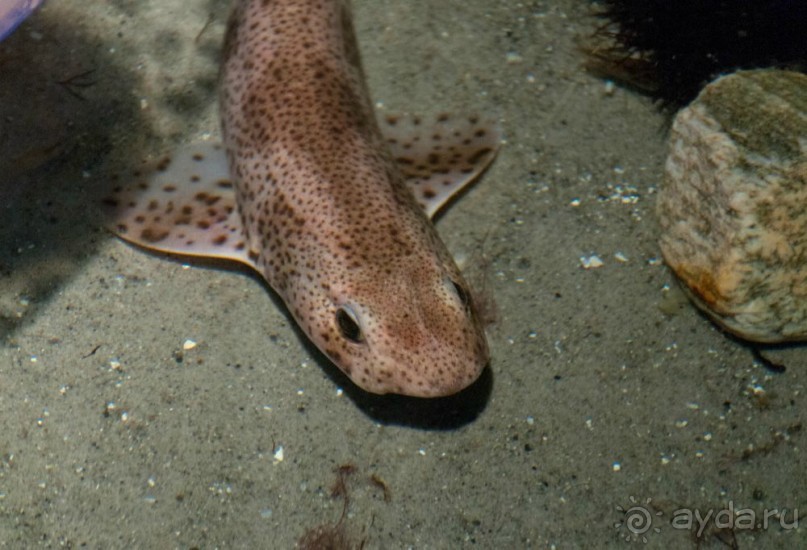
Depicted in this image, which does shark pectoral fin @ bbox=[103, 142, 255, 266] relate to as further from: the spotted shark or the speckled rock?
the speckled rock

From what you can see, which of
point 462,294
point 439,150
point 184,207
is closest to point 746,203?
point 462,294

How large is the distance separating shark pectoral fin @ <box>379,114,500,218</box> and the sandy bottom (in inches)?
6.2

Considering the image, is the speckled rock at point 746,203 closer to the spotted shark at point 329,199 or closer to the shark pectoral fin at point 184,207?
the spotted shark at point 329,199

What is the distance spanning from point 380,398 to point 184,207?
1.65 meters

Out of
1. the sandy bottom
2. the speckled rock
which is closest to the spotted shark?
the sandy bottom

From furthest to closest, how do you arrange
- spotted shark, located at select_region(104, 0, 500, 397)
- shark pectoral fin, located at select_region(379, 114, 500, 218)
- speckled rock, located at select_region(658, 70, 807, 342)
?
1. shark pectoral fin, located at select_region(379, 114, 500, 218)
2. speckled rock, located at select_region(658, 70, 807, 342)
3. spotted shark, located at select_region(104, 0, 500, 397)

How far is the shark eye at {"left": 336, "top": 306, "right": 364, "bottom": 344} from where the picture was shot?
3553 millimetres

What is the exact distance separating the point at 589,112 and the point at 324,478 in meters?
3.04

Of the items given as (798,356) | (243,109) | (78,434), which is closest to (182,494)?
(78,434)

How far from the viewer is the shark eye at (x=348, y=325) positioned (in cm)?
355

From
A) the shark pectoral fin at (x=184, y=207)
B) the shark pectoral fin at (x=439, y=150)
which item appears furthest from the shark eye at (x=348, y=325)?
the shark pectoral fin at (x=439, y=150)

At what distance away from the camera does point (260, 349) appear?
4191mm

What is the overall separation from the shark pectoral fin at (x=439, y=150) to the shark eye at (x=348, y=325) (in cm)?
108

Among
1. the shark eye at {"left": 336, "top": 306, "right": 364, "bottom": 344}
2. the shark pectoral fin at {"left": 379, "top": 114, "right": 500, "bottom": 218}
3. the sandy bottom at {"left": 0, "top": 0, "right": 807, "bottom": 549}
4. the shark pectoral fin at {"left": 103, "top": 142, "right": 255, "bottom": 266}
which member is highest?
the shark eye at {"left": 336, "top": 306, "right": 364, "bottom": 344}
